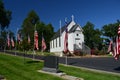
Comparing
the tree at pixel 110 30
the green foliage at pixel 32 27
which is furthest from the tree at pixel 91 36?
the green foliage at pixel 32 27

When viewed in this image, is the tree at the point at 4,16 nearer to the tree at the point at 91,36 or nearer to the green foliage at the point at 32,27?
the green foliage at the point at 32,27

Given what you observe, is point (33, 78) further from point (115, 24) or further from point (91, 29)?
point (115, 24)

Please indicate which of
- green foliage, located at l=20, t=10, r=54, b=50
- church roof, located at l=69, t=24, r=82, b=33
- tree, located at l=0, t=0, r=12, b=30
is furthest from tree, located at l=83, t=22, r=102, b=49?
tree, located at l=0, t=0, r=12, b=30

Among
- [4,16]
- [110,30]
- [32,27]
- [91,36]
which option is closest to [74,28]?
[91,36]

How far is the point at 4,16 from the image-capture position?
292 feet

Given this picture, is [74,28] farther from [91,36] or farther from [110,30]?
[110,30]

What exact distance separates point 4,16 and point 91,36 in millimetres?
31191

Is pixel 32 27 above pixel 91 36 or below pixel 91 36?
above

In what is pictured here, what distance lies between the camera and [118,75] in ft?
67.4

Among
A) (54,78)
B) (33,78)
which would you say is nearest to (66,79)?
(54,78)

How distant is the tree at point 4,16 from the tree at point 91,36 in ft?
88.6

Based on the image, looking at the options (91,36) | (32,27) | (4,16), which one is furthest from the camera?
(32,27)

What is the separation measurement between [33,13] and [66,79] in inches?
4068

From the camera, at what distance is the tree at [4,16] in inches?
3462
